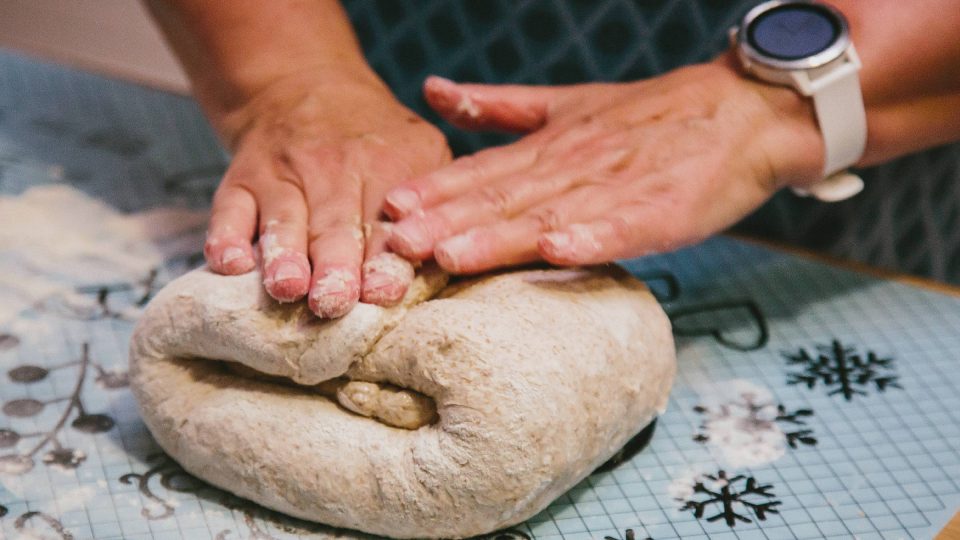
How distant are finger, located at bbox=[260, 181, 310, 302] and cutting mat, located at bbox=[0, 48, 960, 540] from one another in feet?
0.83

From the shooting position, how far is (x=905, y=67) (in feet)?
4.22

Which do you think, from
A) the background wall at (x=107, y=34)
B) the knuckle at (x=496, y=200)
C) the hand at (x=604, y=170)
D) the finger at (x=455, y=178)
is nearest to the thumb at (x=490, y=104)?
the hand at (x=604, y=170)

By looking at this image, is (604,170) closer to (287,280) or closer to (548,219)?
(548,219)

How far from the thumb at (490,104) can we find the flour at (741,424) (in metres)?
0.46

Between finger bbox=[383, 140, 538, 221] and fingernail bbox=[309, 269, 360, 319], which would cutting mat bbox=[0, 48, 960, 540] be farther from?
finger bbox=[383, 140, 538, 221]

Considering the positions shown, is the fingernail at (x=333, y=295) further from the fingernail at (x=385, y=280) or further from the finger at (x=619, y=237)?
the finger at (x=619, y=237)

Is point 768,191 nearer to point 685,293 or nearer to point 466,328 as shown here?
point 685,293

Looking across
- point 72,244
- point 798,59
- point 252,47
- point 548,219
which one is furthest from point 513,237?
point 72,244

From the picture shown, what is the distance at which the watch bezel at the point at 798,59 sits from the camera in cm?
124

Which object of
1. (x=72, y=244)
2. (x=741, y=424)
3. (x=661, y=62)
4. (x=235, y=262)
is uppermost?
(x=235, y=262)

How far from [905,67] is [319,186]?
80 centimetres

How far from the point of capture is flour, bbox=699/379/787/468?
3.83ft

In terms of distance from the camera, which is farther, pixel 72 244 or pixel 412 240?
pixel 72 244

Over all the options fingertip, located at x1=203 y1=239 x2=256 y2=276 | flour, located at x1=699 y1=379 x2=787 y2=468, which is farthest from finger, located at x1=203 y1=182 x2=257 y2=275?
flour, located at x1=699 y1=379 x2=787 y2=468
